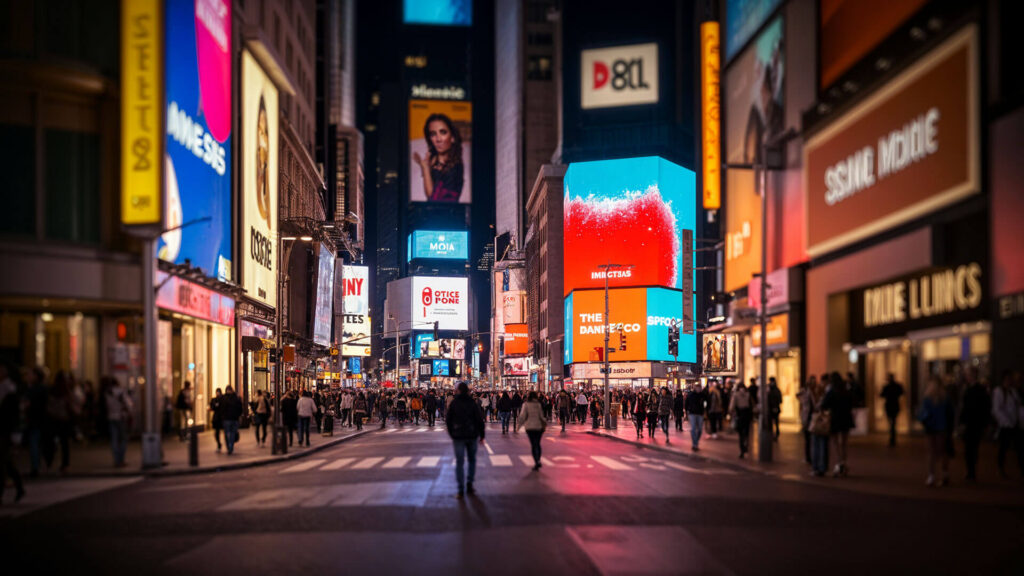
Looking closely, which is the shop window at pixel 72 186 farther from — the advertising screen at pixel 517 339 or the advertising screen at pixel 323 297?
the advertising screen at pixel 517 339

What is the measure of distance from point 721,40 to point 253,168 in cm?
2215

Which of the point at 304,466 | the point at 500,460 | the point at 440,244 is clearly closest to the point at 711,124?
the point at 500,460

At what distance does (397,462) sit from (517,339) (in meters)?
127

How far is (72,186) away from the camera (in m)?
30.0

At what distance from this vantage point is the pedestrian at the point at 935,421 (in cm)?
1859

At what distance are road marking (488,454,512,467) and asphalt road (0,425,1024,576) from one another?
14.5 feet

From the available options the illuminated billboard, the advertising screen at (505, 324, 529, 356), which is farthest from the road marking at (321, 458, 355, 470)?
the advertising screen at (505, 324, 529, 356)

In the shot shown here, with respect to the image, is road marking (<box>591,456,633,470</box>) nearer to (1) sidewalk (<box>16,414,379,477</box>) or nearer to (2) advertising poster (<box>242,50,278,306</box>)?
(1) sidewalk (<box>16,414,379,477</box>)

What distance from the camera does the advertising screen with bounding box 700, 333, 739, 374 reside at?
49250mm

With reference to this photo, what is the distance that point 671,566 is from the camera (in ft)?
33.5

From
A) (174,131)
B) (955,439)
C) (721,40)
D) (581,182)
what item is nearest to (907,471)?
(955,439)

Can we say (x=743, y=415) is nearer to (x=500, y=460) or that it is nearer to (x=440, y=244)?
(x=500, y=460)

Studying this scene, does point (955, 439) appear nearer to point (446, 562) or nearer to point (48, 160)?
point (446, 562)

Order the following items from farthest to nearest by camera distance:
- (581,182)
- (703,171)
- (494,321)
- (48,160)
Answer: (494,321) < (581,182) < (703,171) < (48,160)
